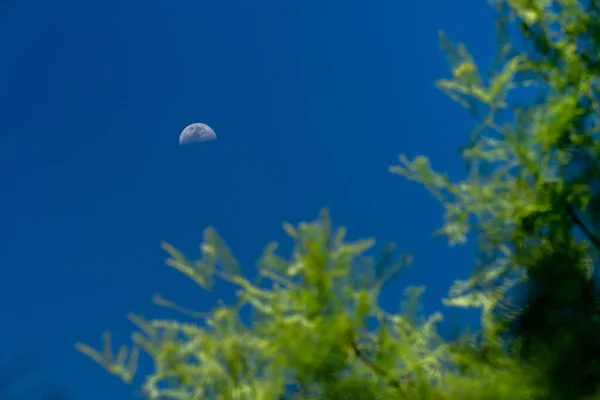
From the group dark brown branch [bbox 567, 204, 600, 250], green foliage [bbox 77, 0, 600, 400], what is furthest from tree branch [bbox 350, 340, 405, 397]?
dark brown branch [bbox 567, 204, 600, 250]

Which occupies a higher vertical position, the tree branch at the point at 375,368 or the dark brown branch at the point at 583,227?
the dark brown branch at the point at 583,227

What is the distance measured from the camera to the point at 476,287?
338cm

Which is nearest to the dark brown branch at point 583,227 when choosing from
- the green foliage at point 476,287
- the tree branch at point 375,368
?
the green foliage at point 476,287

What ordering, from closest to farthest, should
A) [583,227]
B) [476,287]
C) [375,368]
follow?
[375,368] < [583,227] < [476,287]

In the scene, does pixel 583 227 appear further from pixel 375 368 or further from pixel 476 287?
pixel 375 368

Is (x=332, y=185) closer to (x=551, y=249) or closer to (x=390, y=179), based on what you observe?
(x=390, y=179)

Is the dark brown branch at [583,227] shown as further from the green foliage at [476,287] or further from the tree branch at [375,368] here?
the tree branch at [375,368]

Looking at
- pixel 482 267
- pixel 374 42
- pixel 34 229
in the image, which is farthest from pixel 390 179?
pixel 482 267

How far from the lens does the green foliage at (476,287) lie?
2.64 meters

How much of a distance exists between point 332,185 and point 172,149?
8.39 metres

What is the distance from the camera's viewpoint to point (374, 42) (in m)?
30.4

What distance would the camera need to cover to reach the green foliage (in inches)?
104

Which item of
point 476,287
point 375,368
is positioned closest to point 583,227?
point 476,287

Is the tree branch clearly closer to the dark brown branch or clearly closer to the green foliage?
the green foliage
